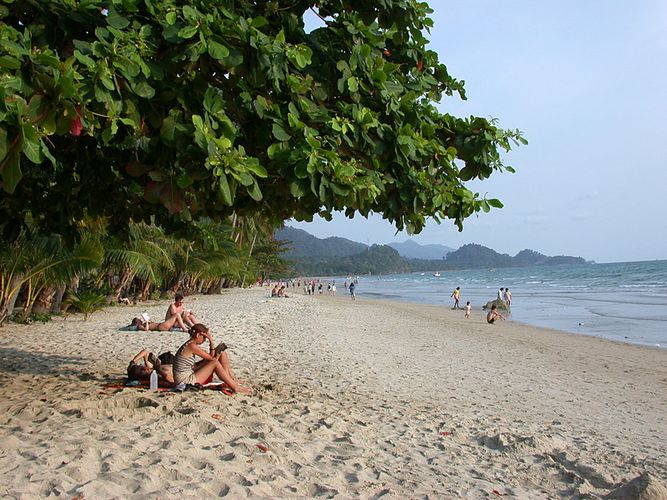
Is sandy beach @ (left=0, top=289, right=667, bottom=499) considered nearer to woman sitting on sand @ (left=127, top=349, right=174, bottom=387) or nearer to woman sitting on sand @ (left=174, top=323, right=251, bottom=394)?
woman sitting on sand @ (left=174, top=323, right=251, bottom=394)

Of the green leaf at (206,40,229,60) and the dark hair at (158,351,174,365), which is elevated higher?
the green leaf at (206,40,229,60)

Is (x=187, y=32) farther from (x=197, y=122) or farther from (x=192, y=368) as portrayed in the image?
(x=192, y=368)

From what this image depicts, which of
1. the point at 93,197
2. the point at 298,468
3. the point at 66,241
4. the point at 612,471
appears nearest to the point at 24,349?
the point at 66,241

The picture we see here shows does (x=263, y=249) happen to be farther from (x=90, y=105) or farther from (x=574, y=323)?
(x=90, y=105)

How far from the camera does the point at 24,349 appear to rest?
9633 mm

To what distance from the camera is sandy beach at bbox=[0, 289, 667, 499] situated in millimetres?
→ 3943

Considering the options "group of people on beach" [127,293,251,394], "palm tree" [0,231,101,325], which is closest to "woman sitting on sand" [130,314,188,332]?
"palm tree" [0,231,101,325]

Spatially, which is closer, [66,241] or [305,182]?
[305,182]

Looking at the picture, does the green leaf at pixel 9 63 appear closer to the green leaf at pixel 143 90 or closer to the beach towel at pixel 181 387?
the green leaf at pixel 143 90

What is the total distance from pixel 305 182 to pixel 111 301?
20230 millimetres

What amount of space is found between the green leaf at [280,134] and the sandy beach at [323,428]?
2.36 meters

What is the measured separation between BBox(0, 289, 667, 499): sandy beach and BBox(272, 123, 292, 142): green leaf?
7.74ft

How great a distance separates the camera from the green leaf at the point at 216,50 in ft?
10.0

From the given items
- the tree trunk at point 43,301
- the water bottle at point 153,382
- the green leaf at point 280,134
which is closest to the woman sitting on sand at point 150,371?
the water bottle at point 153,382
